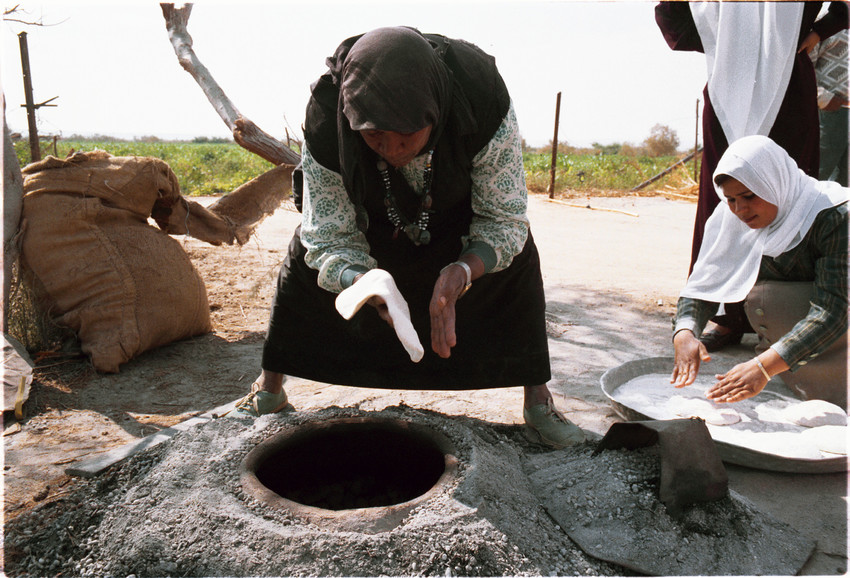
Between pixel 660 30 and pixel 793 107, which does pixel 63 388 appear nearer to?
pixel 660 30

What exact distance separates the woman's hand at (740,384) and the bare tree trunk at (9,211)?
3.11 metres

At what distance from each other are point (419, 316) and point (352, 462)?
0.55m

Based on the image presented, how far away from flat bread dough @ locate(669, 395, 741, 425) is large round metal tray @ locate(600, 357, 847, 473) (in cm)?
3

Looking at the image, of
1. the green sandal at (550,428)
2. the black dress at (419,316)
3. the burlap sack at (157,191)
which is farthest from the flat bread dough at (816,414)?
the burlap sack at (157,191)

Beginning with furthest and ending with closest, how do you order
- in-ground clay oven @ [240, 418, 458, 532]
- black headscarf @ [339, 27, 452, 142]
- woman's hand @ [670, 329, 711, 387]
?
woman's hand @ [670, 329, 711, 387] → in-ground clay oven @ [240, 418, 458, 532] → black headscarf @ [339, 27, 452, 142]

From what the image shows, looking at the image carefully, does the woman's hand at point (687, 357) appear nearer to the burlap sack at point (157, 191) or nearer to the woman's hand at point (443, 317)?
the woman's hand at point (443, 317)

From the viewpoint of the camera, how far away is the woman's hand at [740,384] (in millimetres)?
2186

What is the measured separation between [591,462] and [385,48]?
133cm

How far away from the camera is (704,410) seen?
2.57 m

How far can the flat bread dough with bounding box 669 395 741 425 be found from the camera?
2506 millimetres

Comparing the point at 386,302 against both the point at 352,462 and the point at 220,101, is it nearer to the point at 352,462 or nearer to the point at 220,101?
the point at 352,462

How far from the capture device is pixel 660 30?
3396 millimetres

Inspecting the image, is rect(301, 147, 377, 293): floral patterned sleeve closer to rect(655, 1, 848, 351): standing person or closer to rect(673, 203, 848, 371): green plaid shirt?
rect(673, 203, 848, 371): green plaid shirt

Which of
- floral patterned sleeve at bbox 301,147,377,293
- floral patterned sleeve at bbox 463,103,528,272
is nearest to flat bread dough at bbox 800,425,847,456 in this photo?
floral patterned sleeve at bbox 463,103,528,272
